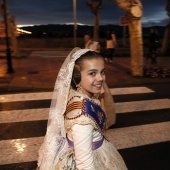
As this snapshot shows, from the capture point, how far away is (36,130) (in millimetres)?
5754

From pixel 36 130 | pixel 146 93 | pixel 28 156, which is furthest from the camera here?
→ pixel 146 93

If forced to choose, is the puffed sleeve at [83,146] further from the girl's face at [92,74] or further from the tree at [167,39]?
the tree at [167,39]

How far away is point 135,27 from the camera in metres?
10.8

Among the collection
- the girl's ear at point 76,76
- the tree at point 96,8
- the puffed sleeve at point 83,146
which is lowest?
the puffed sleeve at point 83,146

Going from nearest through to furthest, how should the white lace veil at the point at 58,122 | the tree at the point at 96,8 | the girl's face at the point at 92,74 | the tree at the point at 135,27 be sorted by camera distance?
the girl's face at the point at 92,74
the white lace veil at the point at 58,122
the tree at the point at 135,27
the tree at the point at 96,8

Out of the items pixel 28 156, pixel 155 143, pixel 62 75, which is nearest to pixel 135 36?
pixel 155 143

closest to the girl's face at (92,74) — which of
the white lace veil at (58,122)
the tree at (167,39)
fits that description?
the white lace veil at (58,122)

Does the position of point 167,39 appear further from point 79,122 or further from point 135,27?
point 79,122

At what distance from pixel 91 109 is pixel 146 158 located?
9.36ft

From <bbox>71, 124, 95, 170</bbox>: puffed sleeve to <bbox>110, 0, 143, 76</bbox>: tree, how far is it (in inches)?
360

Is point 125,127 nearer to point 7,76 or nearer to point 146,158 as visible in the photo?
point 146,158

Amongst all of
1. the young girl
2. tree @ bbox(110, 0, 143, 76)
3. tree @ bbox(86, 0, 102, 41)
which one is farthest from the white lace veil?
tree @ bbox(86, 0, 102, 41)

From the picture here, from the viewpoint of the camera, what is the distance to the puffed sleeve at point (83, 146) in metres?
1.97

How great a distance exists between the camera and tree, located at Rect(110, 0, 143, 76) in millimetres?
10344
